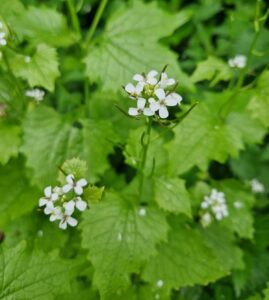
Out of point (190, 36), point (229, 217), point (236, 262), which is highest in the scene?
point (190, 36)

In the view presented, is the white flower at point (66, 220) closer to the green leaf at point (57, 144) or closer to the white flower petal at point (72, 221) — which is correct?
the white flower petal at point (72, 221)

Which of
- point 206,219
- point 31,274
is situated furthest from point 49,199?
point 206,219

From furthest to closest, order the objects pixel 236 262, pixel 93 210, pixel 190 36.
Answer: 1. pixel 190 36
2. pixel 236 262
3. pixel 93 210

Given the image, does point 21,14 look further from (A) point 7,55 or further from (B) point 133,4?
(B) point 133,4

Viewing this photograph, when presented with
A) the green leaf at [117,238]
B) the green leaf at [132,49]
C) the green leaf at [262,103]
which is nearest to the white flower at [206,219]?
the green leaf at [117,238]

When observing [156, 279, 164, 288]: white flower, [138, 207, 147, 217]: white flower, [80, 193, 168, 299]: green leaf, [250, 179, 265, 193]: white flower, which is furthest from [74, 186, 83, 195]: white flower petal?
[250, 179, 265, 193]: white flower

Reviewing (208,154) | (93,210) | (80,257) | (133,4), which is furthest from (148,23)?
(80,257)

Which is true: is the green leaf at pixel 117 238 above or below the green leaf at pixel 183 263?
above
